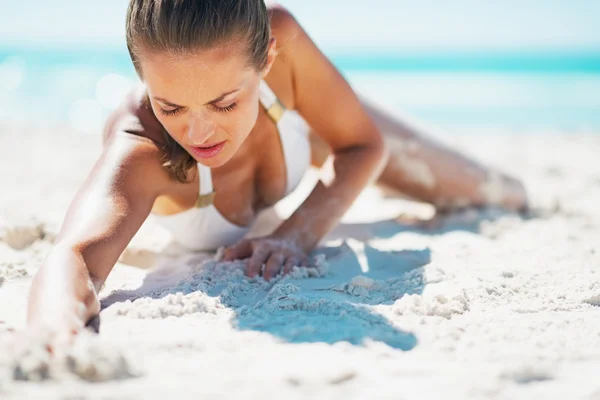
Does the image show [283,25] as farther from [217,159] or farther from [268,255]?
[268,255]

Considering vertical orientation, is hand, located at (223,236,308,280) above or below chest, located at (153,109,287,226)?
below

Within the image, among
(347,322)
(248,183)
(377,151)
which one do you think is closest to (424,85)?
(377,151)

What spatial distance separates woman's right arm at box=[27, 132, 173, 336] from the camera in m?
1.54

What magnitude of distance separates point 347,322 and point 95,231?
76 cm

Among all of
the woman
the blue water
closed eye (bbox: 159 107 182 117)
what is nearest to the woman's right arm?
the woman

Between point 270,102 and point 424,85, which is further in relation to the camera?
point 424,85

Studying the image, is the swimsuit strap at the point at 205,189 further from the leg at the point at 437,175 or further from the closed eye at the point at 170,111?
the leg at the point at 437,175

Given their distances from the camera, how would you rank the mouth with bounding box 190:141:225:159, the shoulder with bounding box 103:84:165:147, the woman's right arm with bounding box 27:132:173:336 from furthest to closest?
the shoulder with bounding box 103:84:165:147
the mouth with bounding box 190:141:225:159
the woman's right arm with bounding box 27:132:173:336

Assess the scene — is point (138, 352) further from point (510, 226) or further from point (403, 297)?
point (510, 226)

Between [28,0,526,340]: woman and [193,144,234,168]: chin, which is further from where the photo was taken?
[193,144,234,168]: chin

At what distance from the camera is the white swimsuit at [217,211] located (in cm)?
235

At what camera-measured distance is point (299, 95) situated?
8.23 ft

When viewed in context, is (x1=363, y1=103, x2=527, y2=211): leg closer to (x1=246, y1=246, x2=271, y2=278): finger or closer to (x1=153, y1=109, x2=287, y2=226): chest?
(x1=153, y1=109, x2=287, y2=226): chest

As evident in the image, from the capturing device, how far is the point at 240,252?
2.29 m
